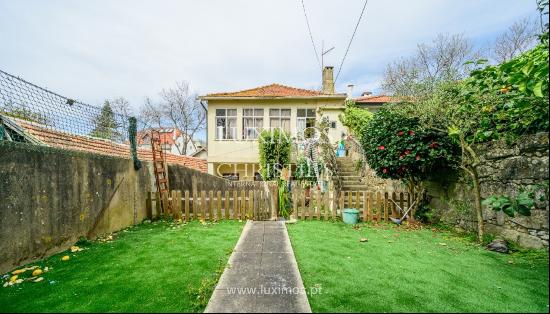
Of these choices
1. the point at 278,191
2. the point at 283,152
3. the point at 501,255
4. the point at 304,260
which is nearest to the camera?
the point at 304,260

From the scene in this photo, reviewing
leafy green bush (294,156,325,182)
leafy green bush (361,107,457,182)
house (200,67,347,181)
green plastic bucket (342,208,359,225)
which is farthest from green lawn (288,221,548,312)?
house (200,67,347,181)

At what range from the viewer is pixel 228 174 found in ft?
55.1

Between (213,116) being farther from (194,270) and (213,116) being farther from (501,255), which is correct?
(501,255)

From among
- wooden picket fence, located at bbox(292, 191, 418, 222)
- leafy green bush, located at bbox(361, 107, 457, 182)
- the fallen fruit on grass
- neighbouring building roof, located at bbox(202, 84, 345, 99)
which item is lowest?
the fallen fruit on grass

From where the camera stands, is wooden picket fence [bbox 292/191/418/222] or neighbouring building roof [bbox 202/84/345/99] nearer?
wooden picket fence [bbox 292/191/418/222]

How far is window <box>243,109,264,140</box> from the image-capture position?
15.9m

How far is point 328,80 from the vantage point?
16.8 metres

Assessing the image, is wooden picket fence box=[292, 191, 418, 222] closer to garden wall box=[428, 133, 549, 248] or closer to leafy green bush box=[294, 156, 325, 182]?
garden wall box=[428, 133, 549, 248]

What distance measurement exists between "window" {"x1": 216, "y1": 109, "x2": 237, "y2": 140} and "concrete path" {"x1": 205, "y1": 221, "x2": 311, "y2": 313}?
11.6m

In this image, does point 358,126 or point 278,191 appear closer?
point 278,191

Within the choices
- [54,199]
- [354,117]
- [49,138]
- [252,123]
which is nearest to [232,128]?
[252,123]

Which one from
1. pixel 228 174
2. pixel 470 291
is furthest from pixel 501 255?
pixel 228 174

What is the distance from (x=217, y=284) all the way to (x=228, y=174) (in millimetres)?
13874

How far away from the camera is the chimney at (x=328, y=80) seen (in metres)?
16.7
